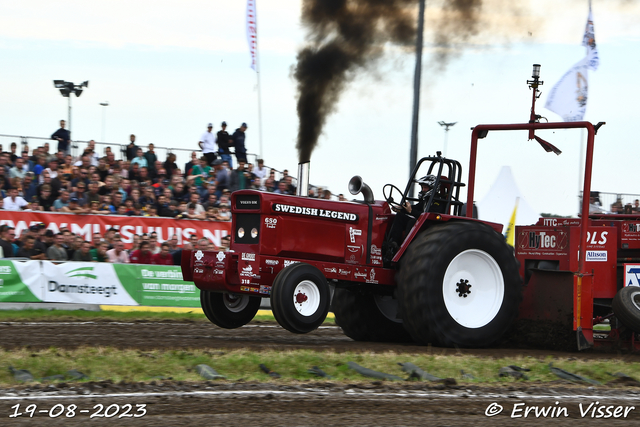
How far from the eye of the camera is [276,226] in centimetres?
888

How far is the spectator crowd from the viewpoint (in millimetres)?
14594

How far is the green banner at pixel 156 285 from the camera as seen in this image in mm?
14766

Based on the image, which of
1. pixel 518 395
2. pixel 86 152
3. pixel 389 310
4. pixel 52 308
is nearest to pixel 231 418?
pixel 518 395

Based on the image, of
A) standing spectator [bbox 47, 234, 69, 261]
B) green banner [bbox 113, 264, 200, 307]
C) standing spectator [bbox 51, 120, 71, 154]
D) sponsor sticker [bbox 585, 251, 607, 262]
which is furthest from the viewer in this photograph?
standing spectator [bbox 51, 120, 71, 154]

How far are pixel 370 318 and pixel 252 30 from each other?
11908 millimetres

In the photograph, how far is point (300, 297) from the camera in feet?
28.0

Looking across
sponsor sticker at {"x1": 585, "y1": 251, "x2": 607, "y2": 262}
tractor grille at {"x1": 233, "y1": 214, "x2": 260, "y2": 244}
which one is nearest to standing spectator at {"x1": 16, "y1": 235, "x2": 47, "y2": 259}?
tractor grille at {"x1": 233, "y1": 214, "x2": 260, "y2": 244}

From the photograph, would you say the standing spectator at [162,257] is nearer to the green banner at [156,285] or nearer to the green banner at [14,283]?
the green banner at [156,285]

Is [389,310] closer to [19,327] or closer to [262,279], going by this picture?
[262,279]

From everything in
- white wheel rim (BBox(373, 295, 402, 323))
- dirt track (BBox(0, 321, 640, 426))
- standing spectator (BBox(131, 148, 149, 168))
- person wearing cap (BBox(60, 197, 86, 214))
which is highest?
standing spectator (BBox(131, 148, 149, 168))

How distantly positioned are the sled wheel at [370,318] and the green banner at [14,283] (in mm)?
6337

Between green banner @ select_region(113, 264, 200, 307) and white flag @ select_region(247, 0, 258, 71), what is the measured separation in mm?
7213

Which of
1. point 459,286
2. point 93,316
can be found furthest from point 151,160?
point 459,286

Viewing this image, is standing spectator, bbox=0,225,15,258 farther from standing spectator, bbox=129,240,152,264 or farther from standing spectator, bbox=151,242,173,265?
standing spectator, bbox=151,242,173,265
